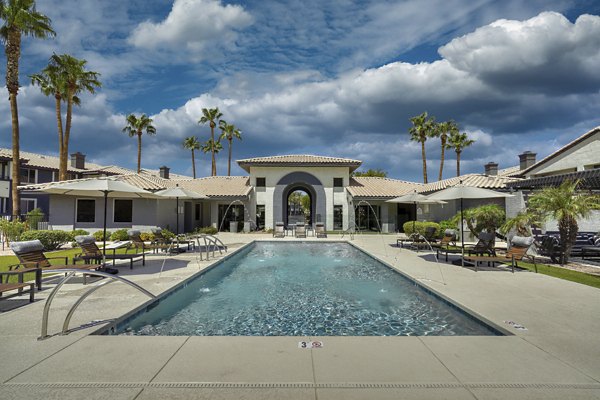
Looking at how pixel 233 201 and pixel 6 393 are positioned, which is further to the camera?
pixel 233 201

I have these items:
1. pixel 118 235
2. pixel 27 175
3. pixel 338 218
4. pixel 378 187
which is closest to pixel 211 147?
pixel 27 175

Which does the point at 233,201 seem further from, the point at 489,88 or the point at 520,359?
the point at 520,359

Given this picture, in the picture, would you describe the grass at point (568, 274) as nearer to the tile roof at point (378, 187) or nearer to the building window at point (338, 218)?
the tile roof at point (378, 187)

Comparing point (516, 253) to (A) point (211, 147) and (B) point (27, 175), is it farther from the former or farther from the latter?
(A) point (211, 147)

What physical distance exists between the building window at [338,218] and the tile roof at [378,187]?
2108mm

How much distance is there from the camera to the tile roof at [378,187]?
28703 mm

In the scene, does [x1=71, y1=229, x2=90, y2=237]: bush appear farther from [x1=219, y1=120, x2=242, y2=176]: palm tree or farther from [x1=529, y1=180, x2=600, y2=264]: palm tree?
[x1=219, y1=120, x2=242, y2=176]: palm tree

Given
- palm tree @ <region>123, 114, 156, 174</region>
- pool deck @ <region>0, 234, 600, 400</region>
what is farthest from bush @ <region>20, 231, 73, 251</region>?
palm tree @ <region>123, 114, 156, 174</region>

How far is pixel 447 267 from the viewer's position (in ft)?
36.0

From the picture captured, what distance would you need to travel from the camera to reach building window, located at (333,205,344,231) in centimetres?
2997

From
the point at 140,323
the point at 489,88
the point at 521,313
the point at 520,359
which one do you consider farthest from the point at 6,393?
the point at 489,88

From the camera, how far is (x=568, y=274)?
32.8 ft

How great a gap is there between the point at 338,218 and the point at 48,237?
21.5 metres

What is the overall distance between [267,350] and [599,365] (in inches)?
161
